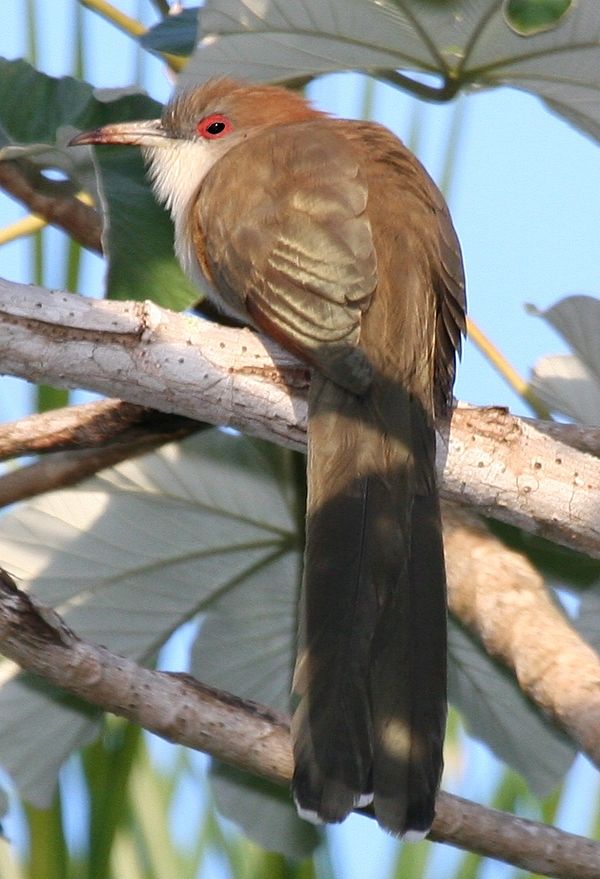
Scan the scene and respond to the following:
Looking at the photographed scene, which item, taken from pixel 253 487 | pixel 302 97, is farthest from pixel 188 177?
pixel 253 487

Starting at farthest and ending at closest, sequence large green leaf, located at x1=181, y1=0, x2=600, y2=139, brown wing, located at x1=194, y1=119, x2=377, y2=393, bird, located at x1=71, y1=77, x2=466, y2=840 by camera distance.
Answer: large green leaf, located at x1=181, y1=0, x2=600, y2=139
brown wing, located at x1=194, y1=119, x2=377, y2=393
bird, located at x1=71, y1=77, x2=466, y2=840

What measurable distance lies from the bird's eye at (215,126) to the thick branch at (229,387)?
126 cm

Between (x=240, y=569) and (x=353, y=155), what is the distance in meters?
1.05

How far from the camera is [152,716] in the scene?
2.39 meters

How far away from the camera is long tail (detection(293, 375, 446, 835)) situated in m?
2.39

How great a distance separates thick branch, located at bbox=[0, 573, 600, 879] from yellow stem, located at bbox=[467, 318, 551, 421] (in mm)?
1195

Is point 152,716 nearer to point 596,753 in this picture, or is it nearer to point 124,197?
point 596,753

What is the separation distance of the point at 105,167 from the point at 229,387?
1025 millimetres

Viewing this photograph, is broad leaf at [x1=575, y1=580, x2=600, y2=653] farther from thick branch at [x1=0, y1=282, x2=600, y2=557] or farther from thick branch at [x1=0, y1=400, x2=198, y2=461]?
thick branch at [x1=0, y1=400, x2=198, y2=461]

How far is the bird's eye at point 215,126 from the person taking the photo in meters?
3.93

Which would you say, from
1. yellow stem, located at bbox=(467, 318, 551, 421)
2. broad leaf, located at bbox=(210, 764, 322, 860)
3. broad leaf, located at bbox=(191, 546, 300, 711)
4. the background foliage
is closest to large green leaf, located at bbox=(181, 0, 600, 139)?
the background foliage

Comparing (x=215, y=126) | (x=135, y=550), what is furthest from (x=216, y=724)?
(x=215, y=126)

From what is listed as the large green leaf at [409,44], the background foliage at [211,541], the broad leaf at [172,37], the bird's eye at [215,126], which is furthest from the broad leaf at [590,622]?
the bird's eye at [215,126]

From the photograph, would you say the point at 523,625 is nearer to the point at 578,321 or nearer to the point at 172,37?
the point at 578,321
